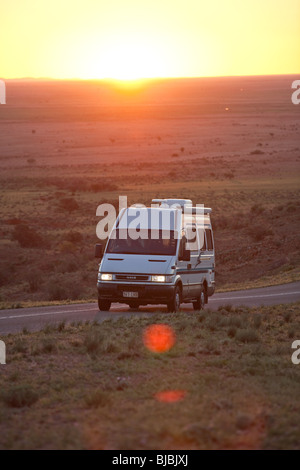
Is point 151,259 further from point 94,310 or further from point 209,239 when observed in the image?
point 209,239

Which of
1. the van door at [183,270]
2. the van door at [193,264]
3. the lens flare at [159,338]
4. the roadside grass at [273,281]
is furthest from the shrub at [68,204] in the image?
the lens flare at [159,338]

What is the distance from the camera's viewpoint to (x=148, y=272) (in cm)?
1950

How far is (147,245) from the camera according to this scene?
2006 centimetres

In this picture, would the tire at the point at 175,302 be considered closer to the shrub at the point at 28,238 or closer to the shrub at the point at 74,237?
the shrub at the point at 28,238

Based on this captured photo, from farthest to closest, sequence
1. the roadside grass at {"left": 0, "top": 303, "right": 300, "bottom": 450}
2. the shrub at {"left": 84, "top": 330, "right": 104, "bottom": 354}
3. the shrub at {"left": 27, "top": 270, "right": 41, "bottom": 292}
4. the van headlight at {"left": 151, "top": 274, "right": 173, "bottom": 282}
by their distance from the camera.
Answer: the shrub at {"left": 27, "top": 270, "right": 41, "bottom": 292} → the van headlight at {"left": 151, "top": 274, "right": 173, "bottom": 282} → the shrub at {"left": 84, "top": 330, "right": 104, "bottom": 354} → the roadside grass at {"left": 0, "top": 303, "right": 300, "bottom": 450}

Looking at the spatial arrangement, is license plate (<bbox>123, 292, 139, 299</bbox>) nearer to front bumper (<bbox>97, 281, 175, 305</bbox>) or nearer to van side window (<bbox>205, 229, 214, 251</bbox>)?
front bumper (<bbox>97, 281, 175, 305</bbox>)

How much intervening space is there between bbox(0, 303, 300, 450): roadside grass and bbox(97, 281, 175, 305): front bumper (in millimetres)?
2738

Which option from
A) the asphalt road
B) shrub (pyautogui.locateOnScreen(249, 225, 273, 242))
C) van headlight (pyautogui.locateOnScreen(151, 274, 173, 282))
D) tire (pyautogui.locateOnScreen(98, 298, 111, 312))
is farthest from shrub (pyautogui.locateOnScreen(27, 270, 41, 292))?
van headlight (pyautogui.locateOnScreen(151, 274, 173, 282))

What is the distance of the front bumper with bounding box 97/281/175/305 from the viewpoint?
1944 centimetres

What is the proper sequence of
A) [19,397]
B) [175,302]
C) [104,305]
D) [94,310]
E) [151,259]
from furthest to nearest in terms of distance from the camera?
[94,310], [104,305], [175,302], [151,259], [19,397]

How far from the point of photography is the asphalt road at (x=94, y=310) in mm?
18828

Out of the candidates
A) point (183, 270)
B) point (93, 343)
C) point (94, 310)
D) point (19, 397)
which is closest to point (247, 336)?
point (93, 343)

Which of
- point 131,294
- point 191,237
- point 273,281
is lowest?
point 273,281

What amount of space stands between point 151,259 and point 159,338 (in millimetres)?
4814
